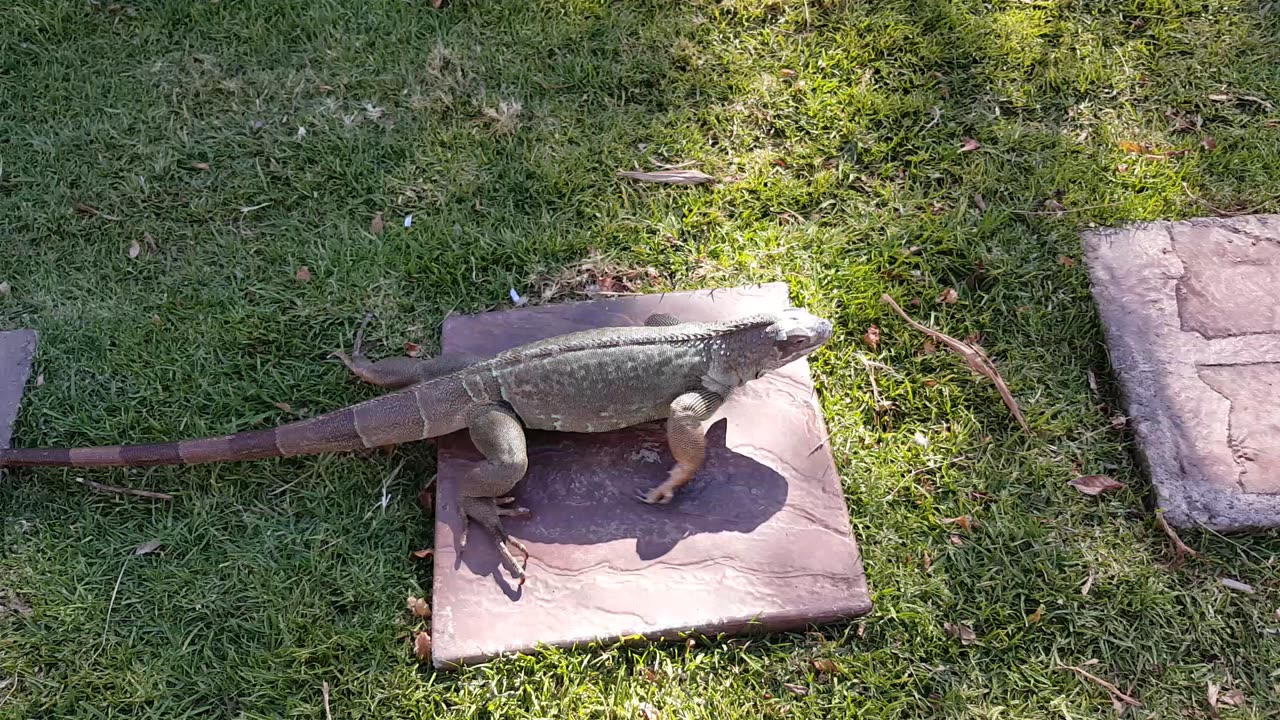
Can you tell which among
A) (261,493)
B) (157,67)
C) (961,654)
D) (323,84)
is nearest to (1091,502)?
(961,654)

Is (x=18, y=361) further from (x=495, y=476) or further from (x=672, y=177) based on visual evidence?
(x=672, y=177)

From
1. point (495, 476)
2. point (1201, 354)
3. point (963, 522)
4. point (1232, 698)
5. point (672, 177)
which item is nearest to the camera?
point (1232, 698)

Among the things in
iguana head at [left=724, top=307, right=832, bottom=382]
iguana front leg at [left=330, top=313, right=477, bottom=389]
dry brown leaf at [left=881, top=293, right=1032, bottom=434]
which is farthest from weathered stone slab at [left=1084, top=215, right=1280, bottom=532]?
iguana front leg at [left=330, top=313, right=477, bottom=389]

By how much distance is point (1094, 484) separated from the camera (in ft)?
12.4

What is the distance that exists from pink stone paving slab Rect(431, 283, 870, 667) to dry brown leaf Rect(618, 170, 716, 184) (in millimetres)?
1481

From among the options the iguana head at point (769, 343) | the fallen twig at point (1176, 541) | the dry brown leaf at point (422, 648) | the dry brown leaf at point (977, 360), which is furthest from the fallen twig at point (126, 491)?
the fallen twig at point (1176, 541)

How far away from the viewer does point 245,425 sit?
398cm

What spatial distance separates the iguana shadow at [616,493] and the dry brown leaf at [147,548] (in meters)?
1.24

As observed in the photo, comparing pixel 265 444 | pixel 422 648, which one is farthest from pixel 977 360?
pixel 265 444

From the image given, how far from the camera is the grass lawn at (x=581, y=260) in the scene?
3.34 meters

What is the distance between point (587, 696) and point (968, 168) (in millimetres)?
3483

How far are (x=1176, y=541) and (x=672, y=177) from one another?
118 inches

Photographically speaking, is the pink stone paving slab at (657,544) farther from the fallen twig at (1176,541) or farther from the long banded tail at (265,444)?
the fallen twig at (1176,541)

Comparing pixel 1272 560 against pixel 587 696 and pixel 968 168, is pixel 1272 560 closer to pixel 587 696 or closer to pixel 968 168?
pixel 968 168
